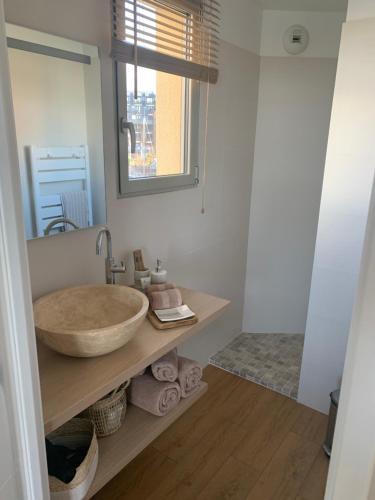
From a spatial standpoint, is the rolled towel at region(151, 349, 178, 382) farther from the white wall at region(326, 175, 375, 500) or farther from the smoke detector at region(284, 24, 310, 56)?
the smoke detector at region(284, 24, 310, 56)

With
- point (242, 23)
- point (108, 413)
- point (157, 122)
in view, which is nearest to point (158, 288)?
point (108, 413)

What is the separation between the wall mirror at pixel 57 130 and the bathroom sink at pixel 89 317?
27 cm

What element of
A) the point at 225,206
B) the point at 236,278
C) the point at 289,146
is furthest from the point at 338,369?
the point at 289,146

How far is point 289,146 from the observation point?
9.34 feet

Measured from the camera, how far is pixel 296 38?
8.57ft

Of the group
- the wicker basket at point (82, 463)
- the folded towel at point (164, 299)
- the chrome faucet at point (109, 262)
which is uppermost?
the chrome faucet at point (109, 262)

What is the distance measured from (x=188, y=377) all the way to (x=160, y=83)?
144cm

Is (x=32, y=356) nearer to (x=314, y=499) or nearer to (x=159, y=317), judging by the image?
(x=159, y=317)

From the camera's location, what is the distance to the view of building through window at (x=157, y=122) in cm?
180

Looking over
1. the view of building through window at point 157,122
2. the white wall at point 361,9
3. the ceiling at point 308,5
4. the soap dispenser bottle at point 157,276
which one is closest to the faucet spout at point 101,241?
the soap dispenser bottle at point 157,276

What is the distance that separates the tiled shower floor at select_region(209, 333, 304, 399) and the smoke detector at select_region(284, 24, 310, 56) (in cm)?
215

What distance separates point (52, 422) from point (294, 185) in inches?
95.7

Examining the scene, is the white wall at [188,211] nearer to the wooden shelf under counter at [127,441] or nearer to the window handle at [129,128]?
the window handle at [129,128]

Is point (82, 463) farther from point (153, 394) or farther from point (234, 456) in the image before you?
point (234, 456)
